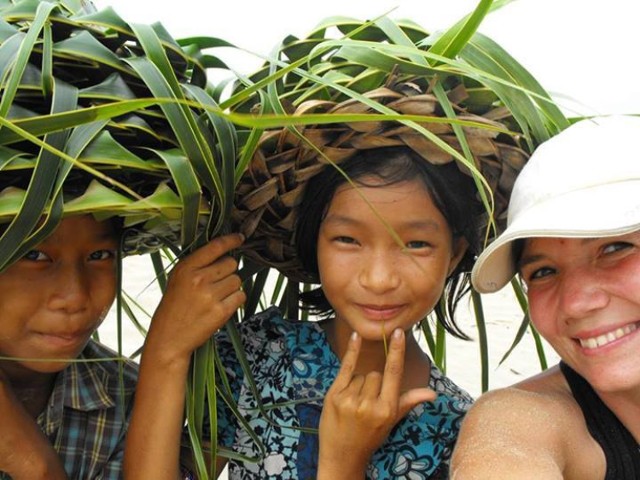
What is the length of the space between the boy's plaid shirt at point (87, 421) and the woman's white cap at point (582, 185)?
782mm

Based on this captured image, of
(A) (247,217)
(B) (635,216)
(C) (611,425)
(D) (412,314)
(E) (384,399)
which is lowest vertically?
(C) (611,425)

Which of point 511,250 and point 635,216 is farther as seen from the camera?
point 511,250

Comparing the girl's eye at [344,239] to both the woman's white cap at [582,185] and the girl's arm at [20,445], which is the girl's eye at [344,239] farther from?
the girl's arm at [20,445]

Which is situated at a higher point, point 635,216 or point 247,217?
point 247,217

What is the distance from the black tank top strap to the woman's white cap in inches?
11.1

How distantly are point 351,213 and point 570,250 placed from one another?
1.16 ft

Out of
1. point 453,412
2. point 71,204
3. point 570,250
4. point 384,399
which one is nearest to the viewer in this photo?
point 71,204

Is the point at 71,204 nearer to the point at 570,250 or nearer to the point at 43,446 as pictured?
the point at 43,446

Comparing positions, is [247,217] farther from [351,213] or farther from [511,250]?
[511,250]

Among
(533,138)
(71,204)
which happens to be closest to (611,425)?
(533,138)

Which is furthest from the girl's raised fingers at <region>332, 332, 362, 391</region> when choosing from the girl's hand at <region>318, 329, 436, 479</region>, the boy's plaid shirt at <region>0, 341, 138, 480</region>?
the boy's plaid shirt at <region>0, 341, 138, 480</region>

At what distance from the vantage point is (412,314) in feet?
4.86

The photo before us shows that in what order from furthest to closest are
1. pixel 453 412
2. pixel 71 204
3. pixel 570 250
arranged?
pixel 453 412 → pixel 570 250 → pixel 71 204

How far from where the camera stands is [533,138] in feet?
4.66
